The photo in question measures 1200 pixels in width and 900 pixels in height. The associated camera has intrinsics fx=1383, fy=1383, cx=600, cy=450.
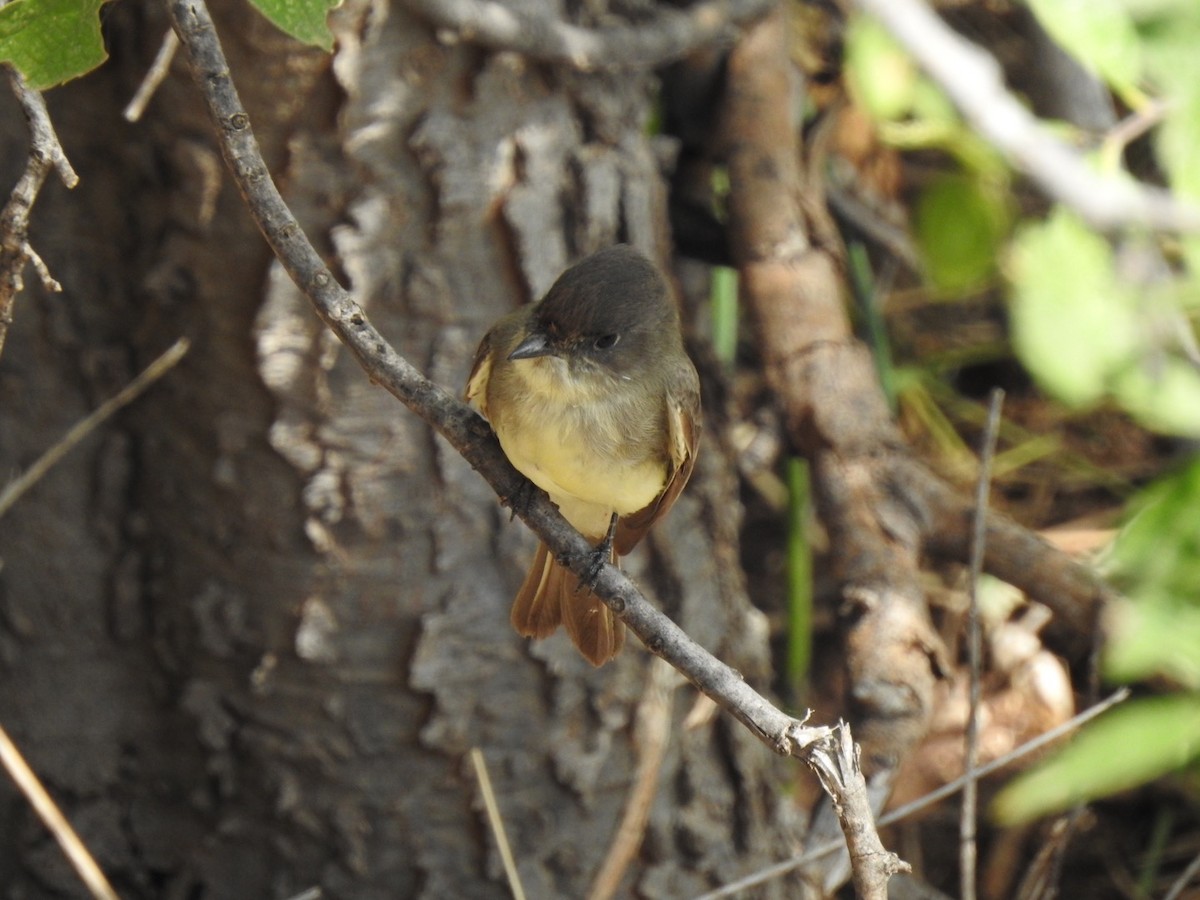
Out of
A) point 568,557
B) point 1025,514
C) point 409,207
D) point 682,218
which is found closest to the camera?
point 568,557

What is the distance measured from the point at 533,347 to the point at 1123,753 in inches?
53.2

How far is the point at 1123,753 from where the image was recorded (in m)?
2.59

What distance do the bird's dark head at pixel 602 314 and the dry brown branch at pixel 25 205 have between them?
809mm

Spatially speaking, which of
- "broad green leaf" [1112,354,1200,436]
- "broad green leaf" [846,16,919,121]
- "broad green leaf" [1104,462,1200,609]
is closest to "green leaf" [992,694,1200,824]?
"broad green leaf" [1104,462,1200,609]

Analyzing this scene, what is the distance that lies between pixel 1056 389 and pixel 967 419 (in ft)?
4.41

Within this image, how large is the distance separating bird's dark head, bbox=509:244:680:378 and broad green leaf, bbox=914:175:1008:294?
1.70 m

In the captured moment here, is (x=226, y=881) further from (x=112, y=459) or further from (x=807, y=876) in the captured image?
(x=807, y=876)

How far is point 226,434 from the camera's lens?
3.00 metres

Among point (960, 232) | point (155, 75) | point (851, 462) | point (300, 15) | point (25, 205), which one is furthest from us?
point (960, 232)

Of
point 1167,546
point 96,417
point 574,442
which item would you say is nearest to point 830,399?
point 1167,546

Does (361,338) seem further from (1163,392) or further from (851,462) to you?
(1163,392)

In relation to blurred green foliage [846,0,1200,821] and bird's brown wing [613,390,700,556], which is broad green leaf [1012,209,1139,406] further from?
bird's brown wing [613,390,700,556]

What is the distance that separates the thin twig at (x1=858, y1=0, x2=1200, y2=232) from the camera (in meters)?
2.97

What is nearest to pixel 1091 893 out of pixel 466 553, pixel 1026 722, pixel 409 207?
pixel 1026 722
